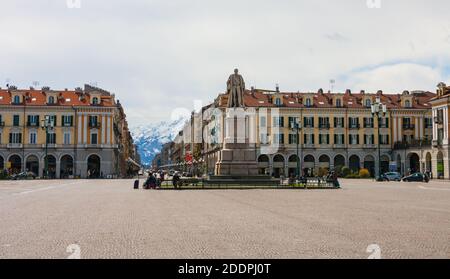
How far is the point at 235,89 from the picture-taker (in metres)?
45.5

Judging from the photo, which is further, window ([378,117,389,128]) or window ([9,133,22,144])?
window ([378,117,389,128])

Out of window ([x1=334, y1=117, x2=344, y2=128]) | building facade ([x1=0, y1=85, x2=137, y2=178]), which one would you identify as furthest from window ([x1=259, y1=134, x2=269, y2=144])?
building facade ([x1=0, y1=85, x2=137, y2=178])

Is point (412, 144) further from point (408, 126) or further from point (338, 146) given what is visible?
point (338, 146)

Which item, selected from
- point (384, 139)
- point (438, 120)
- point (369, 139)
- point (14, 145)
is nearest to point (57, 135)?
point (14, 145)

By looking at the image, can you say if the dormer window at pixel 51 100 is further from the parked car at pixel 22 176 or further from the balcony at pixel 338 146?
the balcony at pixel 338 146

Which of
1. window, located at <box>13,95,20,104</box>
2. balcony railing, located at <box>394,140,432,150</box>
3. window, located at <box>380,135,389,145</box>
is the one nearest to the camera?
balcony railing, located at <box>394,140,432,150</box>

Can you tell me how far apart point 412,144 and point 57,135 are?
54.7 metres

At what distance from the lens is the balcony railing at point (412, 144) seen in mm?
78100

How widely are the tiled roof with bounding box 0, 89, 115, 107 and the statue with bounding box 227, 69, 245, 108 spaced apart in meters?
46.0

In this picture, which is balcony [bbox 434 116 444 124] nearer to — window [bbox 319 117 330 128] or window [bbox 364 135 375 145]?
window [bbox 364 135 375 145]

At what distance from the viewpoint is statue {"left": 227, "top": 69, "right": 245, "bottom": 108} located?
45094 mm

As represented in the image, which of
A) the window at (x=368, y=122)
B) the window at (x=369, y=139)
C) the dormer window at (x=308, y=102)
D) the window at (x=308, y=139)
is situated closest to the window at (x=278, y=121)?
the window at (x=308, y=139)

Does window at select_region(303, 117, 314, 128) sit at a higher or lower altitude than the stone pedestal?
higher
